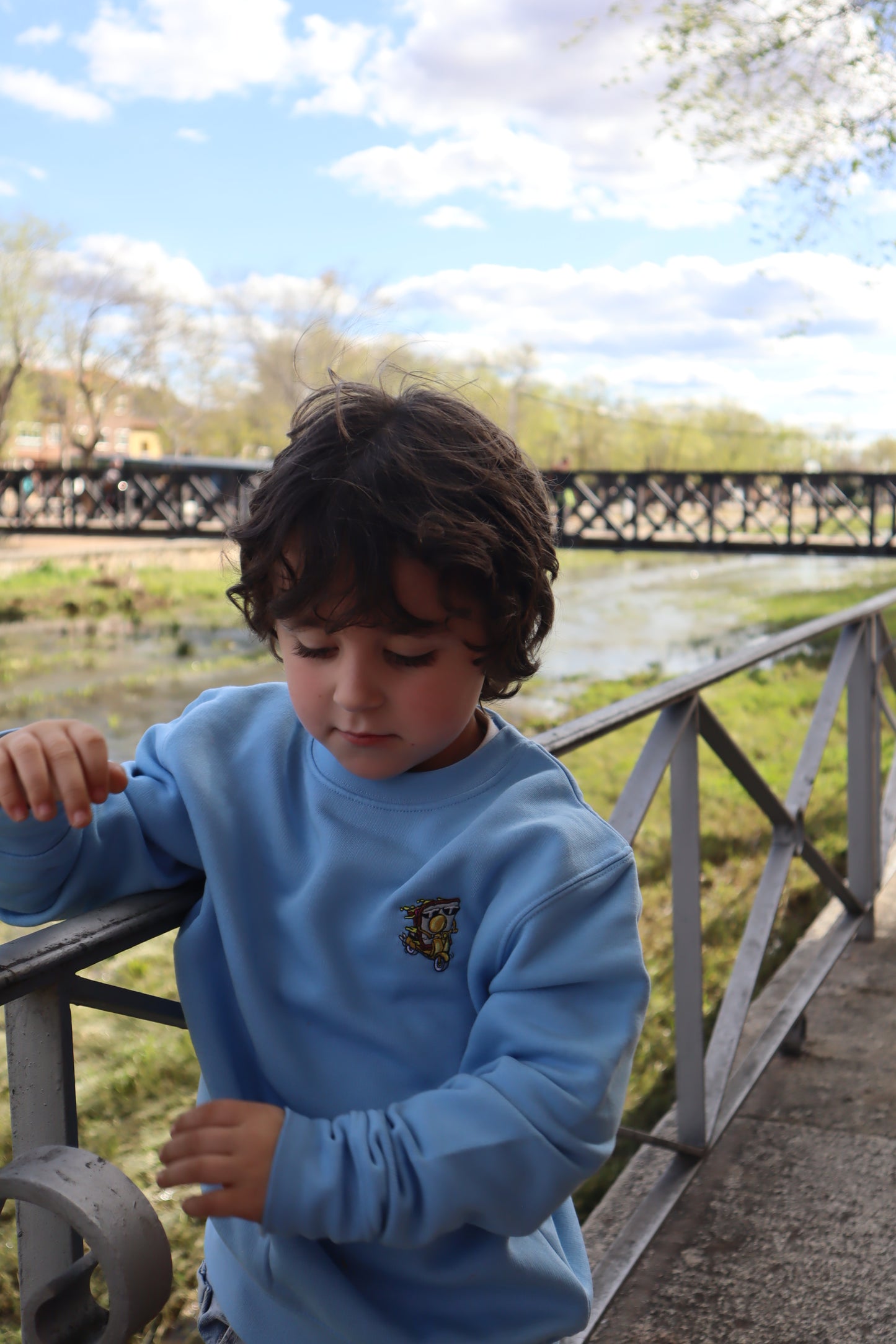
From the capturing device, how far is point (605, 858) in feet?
2.96

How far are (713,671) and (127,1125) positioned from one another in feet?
8.79

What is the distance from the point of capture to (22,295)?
38.1 metres

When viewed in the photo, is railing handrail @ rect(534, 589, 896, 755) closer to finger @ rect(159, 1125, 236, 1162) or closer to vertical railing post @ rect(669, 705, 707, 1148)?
vertical railing post @ rect(669, 705, 707, 1148)

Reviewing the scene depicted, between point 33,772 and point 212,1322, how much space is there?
554 mm

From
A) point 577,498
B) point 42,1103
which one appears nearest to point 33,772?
point 42,1103

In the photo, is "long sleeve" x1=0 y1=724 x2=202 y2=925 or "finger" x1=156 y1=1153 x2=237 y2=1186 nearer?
"finger" x1=156 y1=1153 x2=237 y2=1186

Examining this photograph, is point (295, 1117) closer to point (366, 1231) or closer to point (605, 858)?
point (366, 1231)

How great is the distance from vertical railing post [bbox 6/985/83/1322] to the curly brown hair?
0.35 meters

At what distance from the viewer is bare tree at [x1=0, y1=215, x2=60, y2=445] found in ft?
123

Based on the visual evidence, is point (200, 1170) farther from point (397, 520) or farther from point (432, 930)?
point (397, 520)

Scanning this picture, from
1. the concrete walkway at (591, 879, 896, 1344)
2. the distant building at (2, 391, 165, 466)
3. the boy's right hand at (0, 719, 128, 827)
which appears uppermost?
the distant building at (2, 391, 165, 466)

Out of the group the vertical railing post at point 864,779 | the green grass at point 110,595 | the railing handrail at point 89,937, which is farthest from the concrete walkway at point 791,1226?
the green grass at point 110,595

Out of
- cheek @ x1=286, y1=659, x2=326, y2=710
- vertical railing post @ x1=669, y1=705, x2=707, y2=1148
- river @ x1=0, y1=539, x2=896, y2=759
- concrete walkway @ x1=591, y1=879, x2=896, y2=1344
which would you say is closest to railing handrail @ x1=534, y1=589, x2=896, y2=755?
vertical railing post @ x1=669, y1=705, x2=707, y2=1148

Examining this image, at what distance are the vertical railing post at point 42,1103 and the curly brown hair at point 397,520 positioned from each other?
349 millimetres
